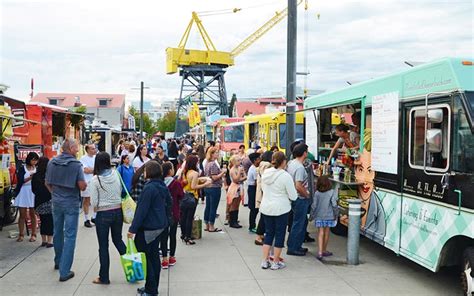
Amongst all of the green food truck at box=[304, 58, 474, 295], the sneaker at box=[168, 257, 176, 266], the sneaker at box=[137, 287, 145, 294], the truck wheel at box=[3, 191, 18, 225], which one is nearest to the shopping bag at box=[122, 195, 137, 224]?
the sneaker at box=[137, 287, 145, 294]

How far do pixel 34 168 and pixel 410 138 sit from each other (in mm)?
6380

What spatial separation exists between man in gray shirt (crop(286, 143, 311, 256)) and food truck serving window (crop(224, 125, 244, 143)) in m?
15.8

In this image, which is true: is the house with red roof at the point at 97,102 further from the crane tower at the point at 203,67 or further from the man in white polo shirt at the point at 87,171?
the man in white polo shirt at the point at 87,171

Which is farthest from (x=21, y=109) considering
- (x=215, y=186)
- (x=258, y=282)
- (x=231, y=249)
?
(x=258, y=282)

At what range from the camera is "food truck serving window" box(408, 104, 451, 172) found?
5.50 m

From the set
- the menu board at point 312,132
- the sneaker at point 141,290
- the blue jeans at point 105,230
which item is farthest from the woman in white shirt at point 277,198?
the menu board at point 312,132

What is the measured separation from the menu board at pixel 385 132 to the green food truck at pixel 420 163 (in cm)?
1

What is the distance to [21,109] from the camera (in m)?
11.9

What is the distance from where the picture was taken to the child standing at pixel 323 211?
25.3 feet

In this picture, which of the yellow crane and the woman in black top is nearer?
the woman in black top

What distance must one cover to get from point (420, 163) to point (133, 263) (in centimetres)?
384

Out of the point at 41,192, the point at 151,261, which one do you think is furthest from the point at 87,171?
the point at 151,261

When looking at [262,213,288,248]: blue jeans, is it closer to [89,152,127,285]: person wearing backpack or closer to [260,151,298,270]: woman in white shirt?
[260,151,298,270]: woman in white shirt

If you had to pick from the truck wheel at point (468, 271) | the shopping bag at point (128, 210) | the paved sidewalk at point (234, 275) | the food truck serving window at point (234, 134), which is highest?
the food truck serving window at point (234, 134)
